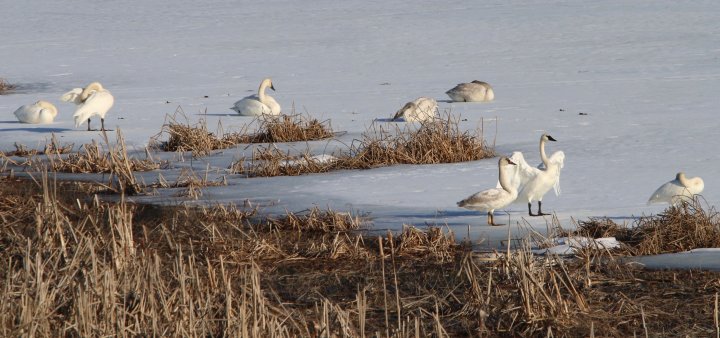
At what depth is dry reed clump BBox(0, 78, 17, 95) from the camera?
18389 mm

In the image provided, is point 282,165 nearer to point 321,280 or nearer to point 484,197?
point 484,197

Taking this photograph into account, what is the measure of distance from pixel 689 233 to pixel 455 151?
4.15 m

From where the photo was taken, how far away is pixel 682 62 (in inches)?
695

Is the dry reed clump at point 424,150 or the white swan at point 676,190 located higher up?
the dry reed clump at point 424,150

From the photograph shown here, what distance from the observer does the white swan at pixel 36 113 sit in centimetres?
1352

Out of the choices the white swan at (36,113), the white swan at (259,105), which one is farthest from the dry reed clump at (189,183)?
the white swan at (36,113)

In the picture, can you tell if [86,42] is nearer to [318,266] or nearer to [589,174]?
[589,174]

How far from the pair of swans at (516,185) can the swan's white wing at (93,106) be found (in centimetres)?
615

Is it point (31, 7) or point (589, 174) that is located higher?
point (31, 7)

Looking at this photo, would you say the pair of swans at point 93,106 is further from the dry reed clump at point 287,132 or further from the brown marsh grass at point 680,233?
the brown marsh grass at point 680,233

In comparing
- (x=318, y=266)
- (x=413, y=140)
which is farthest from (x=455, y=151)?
(x=318, y=266)

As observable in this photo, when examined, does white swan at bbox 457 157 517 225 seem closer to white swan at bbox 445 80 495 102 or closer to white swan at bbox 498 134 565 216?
white swan at bbox 498 134 565 216

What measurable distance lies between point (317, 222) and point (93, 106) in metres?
5.68

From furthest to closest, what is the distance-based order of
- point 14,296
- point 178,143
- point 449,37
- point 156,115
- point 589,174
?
point 449,37
point 156,115
point 178,143
point 589,174
point 14,296
